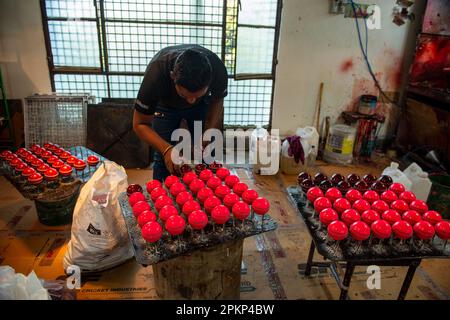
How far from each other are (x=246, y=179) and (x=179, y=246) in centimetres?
231

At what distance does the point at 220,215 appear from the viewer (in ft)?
5.48

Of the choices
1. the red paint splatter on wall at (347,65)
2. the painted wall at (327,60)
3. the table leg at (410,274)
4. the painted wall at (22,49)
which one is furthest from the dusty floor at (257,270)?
the red paint splatter on wall at (347,65)

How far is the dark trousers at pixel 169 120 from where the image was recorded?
104 inches

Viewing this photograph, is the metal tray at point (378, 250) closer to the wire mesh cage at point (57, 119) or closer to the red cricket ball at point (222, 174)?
the red cricket ball at point (222, 174)

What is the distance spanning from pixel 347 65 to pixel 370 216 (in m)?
3.21

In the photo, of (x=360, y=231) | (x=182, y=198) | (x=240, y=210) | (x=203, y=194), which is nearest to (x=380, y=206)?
(x=360, y=231)

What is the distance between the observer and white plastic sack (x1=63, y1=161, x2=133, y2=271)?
6.76 ft

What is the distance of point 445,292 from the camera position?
228cm

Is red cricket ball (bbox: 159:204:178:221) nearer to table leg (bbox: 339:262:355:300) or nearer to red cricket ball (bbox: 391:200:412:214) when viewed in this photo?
table leg (bbox: 339:262:355:300)

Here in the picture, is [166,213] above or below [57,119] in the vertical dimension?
above

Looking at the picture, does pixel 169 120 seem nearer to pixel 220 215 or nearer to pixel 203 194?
pixel 203 194
